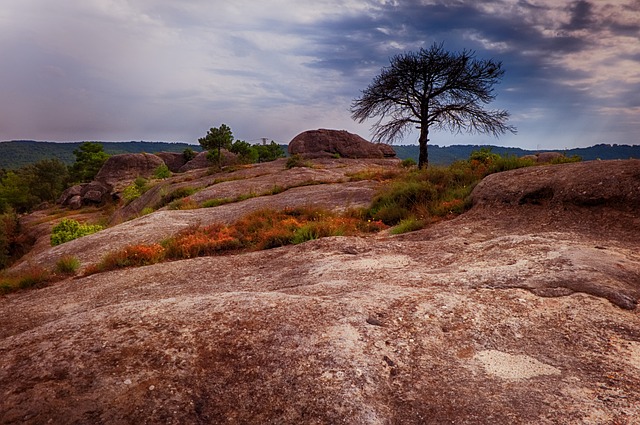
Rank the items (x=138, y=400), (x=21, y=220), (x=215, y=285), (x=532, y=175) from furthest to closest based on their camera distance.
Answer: (x=21, y=220)
(x=532, y=175)
(x=215, y=285)
(x=138, y=400)

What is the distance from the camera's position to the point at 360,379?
3064 millimetres

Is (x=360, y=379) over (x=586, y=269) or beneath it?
beneath

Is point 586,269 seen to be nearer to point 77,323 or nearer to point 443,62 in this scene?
point 77,323

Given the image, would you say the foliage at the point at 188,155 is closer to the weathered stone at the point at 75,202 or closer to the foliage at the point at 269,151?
the foliage at the point at 269,151

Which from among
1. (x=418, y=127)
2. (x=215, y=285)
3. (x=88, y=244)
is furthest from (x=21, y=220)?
(x=215, y=285)

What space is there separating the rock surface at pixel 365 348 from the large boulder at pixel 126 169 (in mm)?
46406

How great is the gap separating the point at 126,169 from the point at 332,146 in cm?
2635

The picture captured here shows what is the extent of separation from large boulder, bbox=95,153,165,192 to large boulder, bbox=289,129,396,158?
18348 mm

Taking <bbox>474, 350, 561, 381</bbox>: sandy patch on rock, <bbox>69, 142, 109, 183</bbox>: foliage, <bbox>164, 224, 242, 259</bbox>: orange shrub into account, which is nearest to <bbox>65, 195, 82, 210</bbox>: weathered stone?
<bbox>69, 142, 109, 183</bbox>: foliage

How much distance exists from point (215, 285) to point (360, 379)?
158 inches

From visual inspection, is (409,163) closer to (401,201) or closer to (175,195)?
(175,195)

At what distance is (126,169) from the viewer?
48.9 meters

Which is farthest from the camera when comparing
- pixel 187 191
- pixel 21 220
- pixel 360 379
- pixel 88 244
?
pixel 21 220

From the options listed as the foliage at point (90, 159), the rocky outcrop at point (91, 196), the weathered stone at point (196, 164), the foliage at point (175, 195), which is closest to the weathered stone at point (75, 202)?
the rocky outcrop at point (91, 196)
